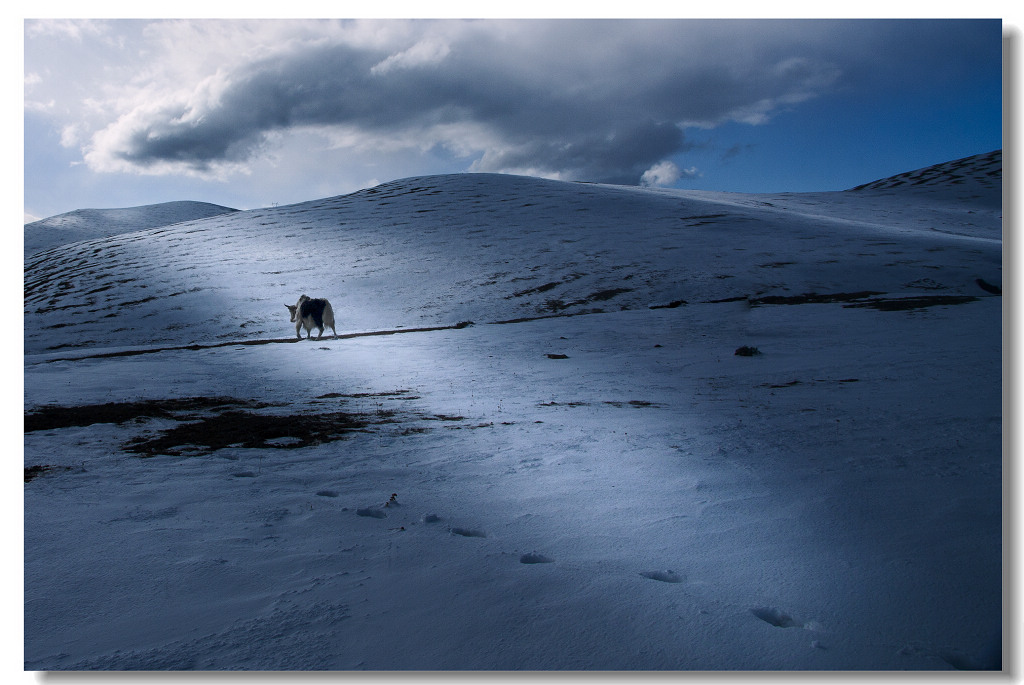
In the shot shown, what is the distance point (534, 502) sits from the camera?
4.28 meters

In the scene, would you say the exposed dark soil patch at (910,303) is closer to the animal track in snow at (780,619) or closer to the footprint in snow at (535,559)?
the animal track in snow at (780,619)

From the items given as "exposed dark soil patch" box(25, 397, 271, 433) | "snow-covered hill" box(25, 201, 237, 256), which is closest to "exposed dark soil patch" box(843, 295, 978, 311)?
"exposed dark soil patch" box(25, 397, 271, 433)

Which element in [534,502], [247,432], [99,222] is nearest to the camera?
[534,502]

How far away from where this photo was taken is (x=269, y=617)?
2830 mm

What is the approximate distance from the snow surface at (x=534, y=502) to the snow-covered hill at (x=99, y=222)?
85.2m

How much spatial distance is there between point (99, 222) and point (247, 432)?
10502 centimetres

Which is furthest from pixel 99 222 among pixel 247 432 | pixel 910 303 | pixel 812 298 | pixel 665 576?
pixel 665 576

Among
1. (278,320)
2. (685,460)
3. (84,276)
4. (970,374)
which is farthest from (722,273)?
(84,276)

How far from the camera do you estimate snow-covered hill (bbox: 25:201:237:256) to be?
78250 mm

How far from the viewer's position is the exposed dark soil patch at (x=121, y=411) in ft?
21.9

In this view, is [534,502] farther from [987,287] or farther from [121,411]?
[987,287]

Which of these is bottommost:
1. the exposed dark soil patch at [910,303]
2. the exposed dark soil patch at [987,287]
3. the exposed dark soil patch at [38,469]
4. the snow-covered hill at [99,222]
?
the exposed dark soil patch at [38,469]

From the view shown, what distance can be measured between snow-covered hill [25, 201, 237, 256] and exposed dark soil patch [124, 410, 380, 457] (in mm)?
86914

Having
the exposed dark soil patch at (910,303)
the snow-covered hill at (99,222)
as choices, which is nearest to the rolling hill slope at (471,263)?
the exposed dark soil patch at (910,303)
